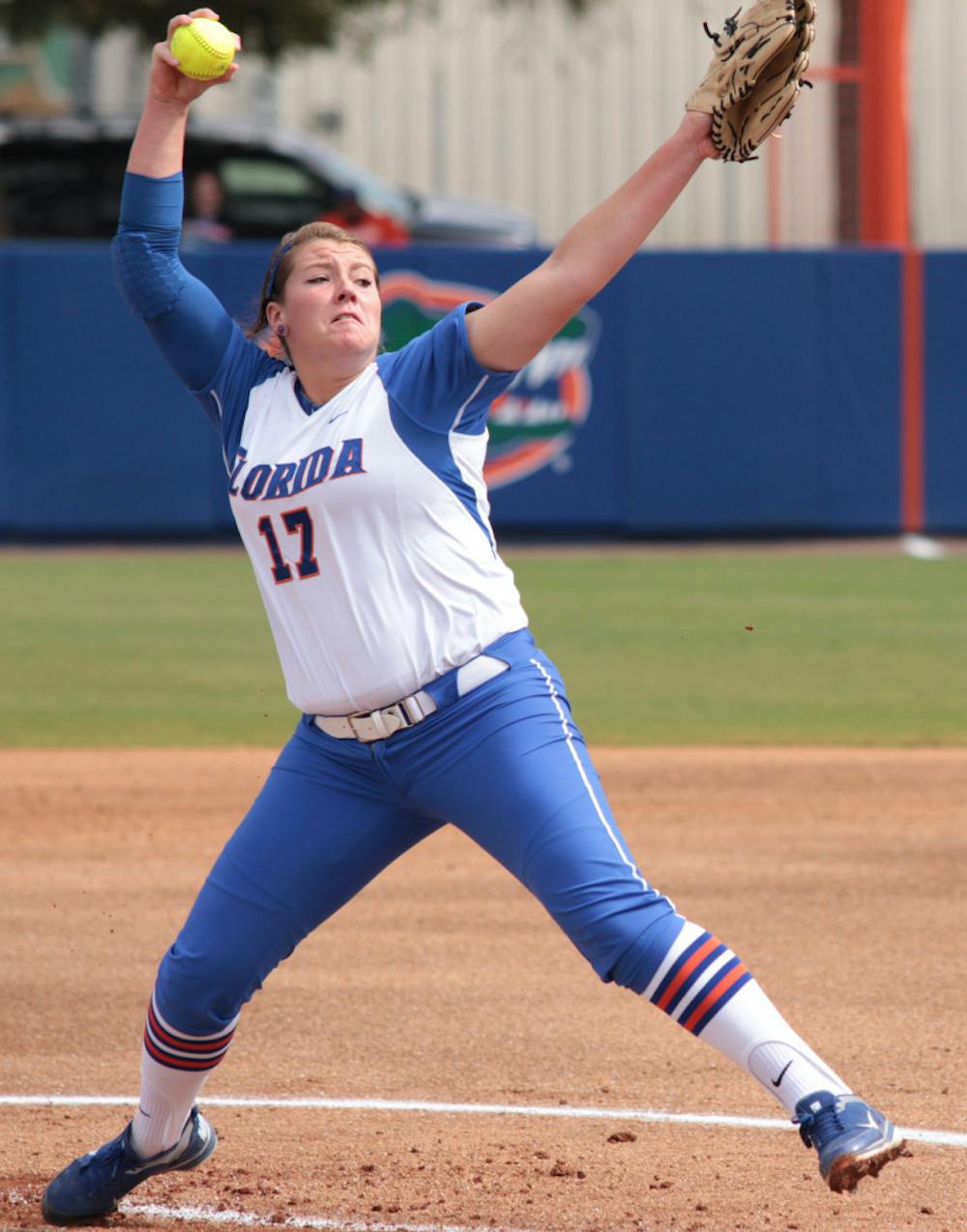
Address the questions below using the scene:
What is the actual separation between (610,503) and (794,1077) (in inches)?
459

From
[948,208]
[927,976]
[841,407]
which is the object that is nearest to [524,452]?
[841,407]

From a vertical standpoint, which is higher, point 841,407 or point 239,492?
point 239,492

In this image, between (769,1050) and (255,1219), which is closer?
(769,1050)

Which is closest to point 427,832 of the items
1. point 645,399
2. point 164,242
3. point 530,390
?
point 164,242

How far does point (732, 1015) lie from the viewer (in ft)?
11.0

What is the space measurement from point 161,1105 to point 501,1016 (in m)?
1.62

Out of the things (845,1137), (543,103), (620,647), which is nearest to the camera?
(845,1137)

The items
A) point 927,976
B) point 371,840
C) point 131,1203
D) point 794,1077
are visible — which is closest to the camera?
point 794,1077

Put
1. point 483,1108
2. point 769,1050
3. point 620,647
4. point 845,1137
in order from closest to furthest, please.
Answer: point 845,1137 → point 769,1050 → point 483,1108 → point 620,647

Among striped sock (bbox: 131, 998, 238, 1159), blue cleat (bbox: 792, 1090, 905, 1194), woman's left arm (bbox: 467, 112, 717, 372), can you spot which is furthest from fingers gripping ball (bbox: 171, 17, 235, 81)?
blue cleat (bbox: 792, 1090, 905, 1194)

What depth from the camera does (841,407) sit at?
1462cm

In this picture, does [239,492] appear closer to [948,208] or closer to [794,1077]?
[794,1077]

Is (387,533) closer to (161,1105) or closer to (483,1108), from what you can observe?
(161,1105)

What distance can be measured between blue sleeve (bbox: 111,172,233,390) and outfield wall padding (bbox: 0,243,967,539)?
34.6 ft
